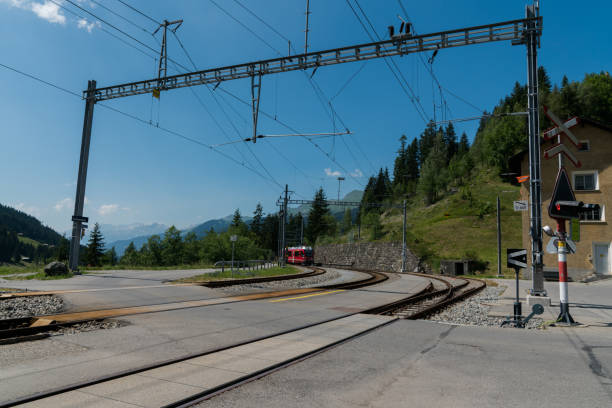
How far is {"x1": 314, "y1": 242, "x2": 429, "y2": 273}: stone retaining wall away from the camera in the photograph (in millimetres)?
55909

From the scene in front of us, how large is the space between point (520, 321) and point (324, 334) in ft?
20.1

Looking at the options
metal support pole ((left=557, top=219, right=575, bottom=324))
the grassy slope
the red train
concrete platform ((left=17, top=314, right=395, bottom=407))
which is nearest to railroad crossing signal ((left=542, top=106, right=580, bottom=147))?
metal support pole ((left=557, top=219, right=575, bottom=324))

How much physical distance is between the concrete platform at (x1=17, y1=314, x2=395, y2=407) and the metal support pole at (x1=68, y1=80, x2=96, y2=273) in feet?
67.4

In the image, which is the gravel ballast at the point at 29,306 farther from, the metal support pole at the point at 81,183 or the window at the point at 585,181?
the window at the point at 585,181

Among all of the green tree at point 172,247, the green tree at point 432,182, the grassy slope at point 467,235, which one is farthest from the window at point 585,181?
the green tree at point 172,247

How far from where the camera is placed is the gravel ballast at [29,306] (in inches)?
410

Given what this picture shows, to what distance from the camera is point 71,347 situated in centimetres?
707

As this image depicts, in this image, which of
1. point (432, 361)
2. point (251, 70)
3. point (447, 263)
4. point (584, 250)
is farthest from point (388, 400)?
point (447, 263)

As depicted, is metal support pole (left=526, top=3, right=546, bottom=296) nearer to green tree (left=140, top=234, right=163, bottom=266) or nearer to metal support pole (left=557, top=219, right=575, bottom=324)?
metal support pole (left=557, top=219, right=575, bottom=324)

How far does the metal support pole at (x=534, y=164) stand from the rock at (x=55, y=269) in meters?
24.0

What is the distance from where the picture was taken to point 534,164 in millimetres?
15008

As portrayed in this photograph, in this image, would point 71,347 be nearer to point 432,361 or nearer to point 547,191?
point 432,361

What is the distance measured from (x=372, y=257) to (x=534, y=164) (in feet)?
162

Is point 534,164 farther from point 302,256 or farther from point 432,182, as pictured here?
point 432,182
